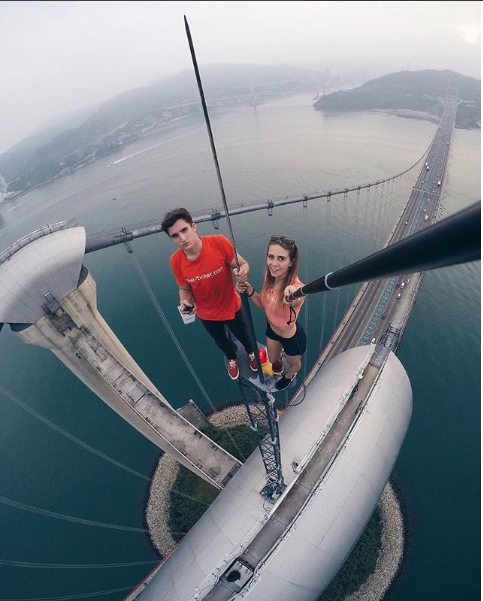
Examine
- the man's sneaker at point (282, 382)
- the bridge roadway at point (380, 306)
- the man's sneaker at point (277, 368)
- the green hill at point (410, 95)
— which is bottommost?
the man's sneaker at point (282, 382)

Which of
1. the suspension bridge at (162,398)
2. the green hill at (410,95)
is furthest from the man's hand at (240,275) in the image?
the green hill at (410,95)

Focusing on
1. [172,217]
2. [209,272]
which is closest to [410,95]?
[209,272]

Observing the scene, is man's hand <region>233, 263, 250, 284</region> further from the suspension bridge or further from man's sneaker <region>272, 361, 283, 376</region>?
the suspension bridge

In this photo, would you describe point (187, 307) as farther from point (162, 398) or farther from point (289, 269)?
point (162, 398)

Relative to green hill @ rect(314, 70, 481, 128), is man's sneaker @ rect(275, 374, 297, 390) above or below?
below

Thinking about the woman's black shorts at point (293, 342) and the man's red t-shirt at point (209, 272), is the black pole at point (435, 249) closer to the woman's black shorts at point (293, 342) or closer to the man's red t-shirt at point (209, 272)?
the man's red t-shirt at point (209, 272)

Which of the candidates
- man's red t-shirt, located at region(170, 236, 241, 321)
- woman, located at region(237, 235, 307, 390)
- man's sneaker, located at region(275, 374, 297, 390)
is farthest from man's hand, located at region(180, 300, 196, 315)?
man's sneaker, located at region(275, 374, 297, 390)
